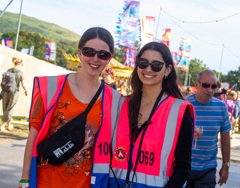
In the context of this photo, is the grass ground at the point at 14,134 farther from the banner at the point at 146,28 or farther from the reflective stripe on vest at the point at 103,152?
the banner at the point at 146,28

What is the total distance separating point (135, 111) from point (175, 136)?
0.40 m

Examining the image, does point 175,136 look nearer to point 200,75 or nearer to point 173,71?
point 173,71

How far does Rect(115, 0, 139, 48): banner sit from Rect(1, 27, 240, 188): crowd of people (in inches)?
505

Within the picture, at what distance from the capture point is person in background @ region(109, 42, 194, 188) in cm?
215

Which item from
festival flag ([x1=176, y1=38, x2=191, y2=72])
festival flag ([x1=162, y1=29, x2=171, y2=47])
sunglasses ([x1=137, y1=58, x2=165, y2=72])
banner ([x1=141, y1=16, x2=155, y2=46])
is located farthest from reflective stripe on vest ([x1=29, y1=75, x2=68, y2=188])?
festival flag ([x1=176, y1=38, x2=191, y2=72])

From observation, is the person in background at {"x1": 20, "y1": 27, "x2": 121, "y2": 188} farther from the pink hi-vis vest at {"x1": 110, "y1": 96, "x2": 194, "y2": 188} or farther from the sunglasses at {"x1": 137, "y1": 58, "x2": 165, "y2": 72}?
the sunglasses at {"x1": 137, "y1": 58, "x2": 165, "y2": 72}

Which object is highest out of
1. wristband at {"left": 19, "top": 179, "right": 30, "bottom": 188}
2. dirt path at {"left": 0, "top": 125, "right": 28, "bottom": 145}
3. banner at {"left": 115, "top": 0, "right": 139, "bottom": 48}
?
banner at {"left": 115, "top": 0, "right": 139, "bottom": 48}

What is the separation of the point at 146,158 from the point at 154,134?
0.18m

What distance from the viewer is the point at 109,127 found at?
2379 millimetres

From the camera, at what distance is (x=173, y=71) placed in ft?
8.50

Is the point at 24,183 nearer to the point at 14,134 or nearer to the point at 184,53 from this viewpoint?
the point at 14,134

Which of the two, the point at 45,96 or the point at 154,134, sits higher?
the point at 45,96

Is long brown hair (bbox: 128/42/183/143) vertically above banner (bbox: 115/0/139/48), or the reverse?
banner (bbox: 115/0/139/48)

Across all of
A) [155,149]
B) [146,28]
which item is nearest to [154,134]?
[155,149]
